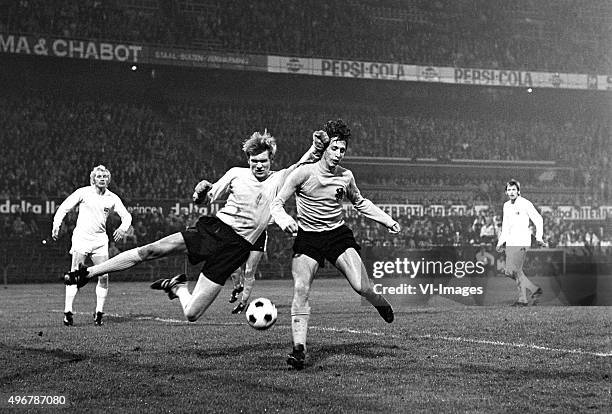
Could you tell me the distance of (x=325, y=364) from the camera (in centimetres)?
836

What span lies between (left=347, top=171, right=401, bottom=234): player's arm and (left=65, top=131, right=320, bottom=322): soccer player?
0.51m

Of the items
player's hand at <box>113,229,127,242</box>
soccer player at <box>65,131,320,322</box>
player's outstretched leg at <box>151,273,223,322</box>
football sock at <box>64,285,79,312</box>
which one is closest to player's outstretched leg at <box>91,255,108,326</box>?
football sock at <box>64,285,79,312</box>

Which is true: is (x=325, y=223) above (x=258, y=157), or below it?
below

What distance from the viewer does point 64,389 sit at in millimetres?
7039

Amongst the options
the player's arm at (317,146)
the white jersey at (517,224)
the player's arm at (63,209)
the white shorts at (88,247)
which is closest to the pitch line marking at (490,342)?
the player's arm at (317,146)

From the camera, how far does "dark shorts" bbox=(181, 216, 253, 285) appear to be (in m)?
8.85

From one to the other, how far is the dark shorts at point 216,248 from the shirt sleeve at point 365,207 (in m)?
1.18

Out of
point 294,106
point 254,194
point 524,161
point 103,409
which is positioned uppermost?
point 294,106

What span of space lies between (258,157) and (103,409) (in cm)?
342

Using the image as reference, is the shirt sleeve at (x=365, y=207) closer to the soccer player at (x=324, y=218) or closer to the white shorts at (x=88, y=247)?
the soccer player at (x=324, y=218)

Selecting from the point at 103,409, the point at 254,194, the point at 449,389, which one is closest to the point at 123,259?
the point at 254,194

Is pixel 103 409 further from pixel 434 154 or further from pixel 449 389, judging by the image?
pixel 434 154

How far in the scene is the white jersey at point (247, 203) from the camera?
9094 mm

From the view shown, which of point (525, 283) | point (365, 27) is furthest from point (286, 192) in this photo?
point (365, 27)
